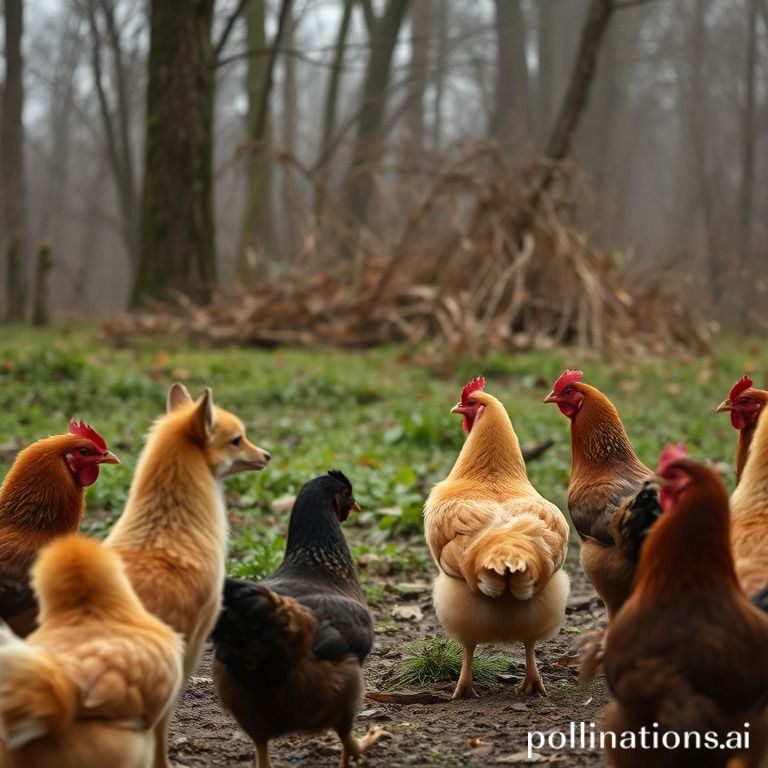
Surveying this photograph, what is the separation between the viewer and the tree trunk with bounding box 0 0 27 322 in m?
Answer: 18.5

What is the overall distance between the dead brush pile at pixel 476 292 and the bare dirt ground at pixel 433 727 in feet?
32.1

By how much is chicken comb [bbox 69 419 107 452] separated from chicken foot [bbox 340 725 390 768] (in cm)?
156

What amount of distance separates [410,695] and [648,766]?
1.75m

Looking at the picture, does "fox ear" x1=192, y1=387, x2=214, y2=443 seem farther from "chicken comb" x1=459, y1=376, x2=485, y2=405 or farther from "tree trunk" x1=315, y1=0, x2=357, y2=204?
"tree trunk" x1=315, y1=0, x2=357, y2=204

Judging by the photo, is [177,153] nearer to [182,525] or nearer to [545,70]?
[182,525]

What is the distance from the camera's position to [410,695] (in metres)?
4.54

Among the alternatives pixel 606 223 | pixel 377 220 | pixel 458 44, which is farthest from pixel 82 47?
pixel 606 223

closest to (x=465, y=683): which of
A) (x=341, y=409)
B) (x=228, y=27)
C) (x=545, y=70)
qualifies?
(x=341, y=409)

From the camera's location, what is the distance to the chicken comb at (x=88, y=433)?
432cm

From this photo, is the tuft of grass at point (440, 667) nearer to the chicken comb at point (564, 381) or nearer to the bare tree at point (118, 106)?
the chicken comb at point (564, 381)

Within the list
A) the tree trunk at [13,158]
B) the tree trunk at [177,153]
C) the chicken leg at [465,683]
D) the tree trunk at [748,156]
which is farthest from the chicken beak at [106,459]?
the tree trunk at [748,156]

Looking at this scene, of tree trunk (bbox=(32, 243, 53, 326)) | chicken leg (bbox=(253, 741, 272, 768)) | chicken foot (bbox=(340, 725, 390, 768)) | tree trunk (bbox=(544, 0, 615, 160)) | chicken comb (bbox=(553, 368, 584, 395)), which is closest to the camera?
chicken leg (bbox=(253, 741, 272, 768))

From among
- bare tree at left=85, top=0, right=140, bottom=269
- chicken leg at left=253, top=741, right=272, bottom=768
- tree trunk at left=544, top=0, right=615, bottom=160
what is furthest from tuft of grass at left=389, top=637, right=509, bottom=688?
bare tree at left=85, top=0, right=140, bottom=269

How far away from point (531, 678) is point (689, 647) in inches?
70.5
